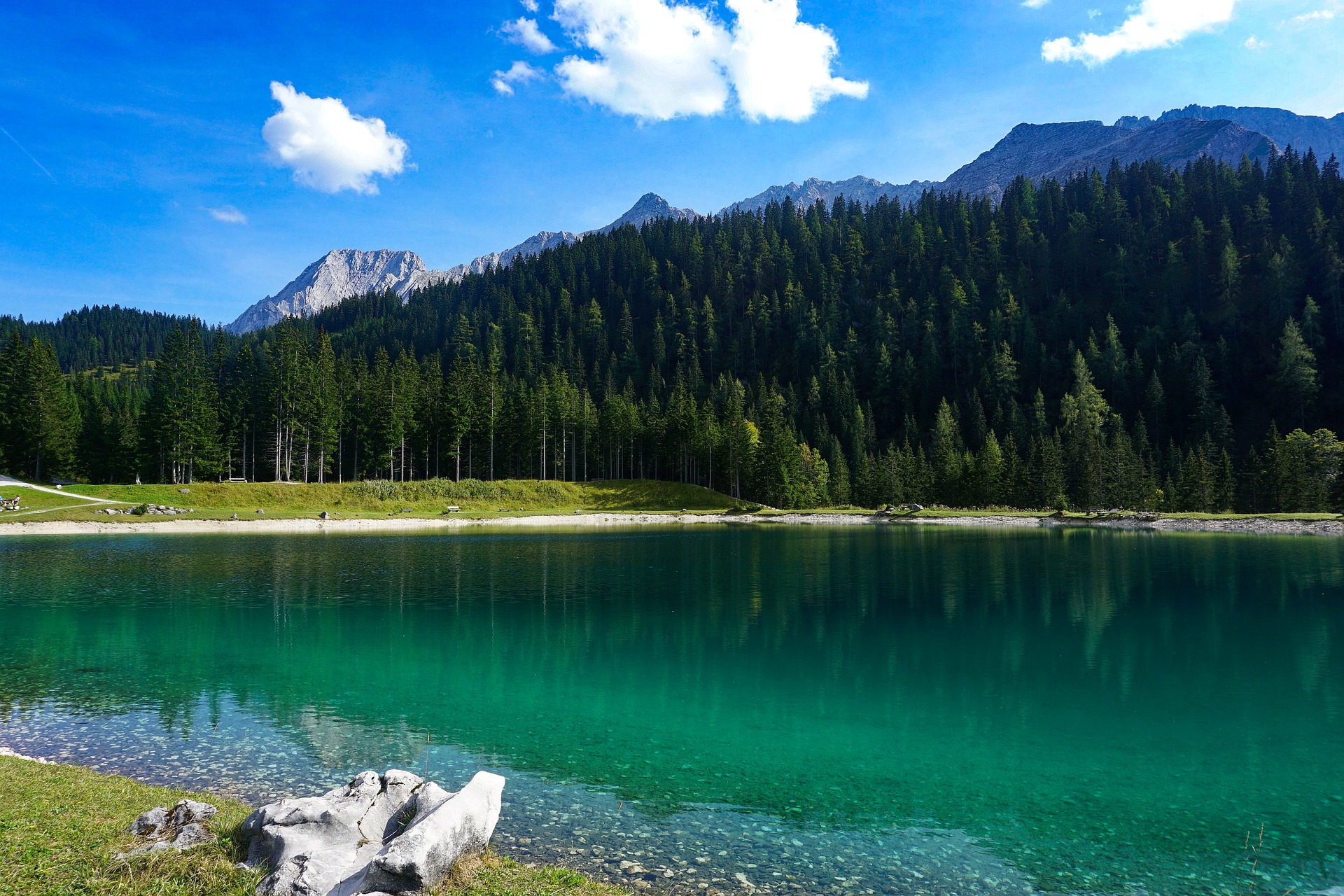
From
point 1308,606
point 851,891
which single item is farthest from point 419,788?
point 1308,606

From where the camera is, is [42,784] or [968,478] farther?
[968,478]

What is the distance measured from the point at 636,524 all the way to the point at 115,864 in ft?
276

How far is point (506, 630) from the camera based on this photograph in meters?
25.5

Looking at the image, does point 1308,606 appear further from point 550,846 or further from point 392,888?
point 392,888

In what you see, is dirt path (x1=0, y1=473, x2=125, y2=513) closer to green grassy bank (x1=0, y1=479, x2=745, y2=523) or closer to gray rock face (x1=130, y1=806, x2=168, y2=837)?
green grassy bank (x1=0, y1=479, x2=745, y2=523)

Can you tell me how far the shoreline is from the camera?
6856 cm

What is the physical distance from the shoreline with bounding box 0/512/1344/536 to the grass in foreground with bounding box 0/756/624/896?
219 ft

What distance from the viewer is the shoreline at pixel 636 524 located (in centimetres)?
6856

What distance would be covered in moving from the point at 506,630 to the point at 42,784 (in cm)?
1580

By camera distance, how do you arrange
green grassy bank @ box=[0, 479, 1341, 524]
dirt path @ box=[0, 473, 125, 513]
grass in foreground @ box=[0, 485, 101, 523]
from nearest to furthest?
grass in foreground @ box=[0, 485, 101, 523]
green grassy bank @ box=[0, 479, 1341, 524]
dirt path @ box=[0, 473, 125, 513]

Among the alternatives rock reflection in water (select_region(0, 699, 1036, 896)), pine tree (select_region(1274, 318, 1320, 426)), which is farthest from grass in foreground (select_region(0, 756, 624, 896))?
pine tree (select_region(1274, 318, 1320, 426))

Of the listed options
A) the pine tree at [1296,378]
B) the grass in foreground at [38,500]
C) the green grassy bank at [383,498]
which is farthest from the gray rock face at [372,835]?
the pine tree at [1296,378]

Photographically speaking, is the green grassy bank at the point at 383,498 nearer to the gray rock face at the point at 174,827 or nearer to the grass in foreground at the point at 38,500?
the grass in foreground at the point at 38,500

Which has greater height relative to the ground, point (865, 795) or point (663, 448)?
point (663, 448)
